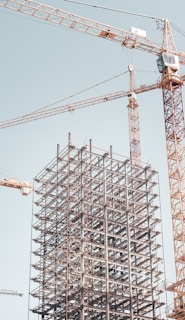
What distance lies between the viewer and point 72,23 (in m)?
110

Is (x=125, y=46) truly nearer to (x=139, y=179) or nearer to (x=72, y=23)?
(x=72, y=23)

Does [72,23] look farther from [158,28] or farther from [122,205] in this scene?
[122,205]

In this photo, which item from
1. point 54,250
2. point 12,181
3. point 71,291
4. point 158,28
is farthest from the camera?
point 12,181

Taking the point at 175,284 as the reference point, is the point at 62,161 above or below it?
above

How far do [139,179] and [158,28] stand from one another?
22.1m

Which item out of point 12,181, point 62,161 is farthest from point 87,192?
point 12,181

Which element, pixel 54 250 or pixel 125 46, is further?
pixel 125 46

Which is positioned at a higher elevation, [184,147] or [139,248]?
[184,147]

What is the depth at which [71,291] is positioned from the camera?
301ft

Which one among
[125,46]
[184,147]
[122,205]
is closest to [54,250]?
[122,205]

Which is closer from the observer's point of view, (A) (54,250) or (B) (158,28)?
(A) (54,250)

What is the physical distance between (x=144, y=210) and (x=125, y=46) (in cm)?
2401

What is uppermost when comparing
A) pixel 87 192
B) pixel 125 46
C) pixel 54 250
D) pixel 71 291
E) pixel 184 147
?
pixel 125 46

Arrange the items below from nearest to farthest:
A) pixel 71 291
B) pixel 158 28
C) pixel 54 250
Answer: pixel 71 291
pixel 54 250
pixel 158 28
